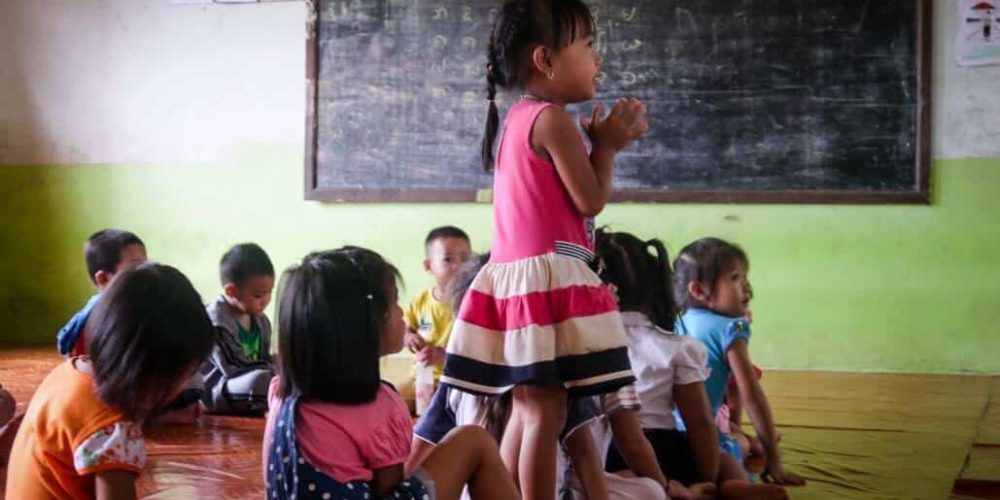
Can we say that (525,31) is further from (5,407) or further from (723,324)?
(5,407)

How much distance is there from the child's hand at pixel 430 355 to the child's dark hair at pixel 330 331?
5.98 feet

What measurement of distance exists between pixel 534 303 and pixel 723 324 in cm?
83

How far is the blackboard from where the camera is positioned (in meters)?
5.00

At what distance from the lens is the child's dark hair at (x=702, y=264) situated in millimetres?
2758

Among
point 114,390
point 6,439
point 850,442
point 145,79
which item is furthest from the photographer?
point 145,79

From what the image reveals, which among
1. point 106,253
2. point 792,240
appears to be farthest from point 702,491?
point 792,240

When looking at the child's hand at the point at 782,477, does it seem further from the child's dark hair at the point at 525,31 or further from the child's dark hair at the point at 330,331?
the child's dark hair at the point at 330,331

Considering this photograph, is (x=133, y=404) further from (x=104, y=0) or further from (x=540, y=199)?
(x=104, y=0)

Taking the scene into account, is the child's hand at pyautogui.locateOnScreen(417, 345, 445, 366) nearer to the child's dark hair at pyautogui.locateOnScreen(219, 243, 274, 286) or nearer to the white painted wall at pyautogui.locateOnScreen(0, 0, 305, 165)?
the child's dark hair at pyautogui.locateOnScreen(219, 243, 274, 286)

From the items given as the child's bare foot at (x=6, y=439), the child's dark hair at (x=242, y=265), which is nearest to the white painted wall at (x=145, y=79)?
the child's dark hair at (x=242, y=265)

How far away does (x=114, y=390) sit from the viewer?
152 centimetres

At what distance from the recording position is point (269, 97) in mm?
5766

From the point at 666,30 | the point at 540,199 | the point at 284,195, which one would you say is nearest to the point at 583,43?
the point at 540,199

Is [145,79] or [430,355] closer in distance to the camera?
[430,355]
